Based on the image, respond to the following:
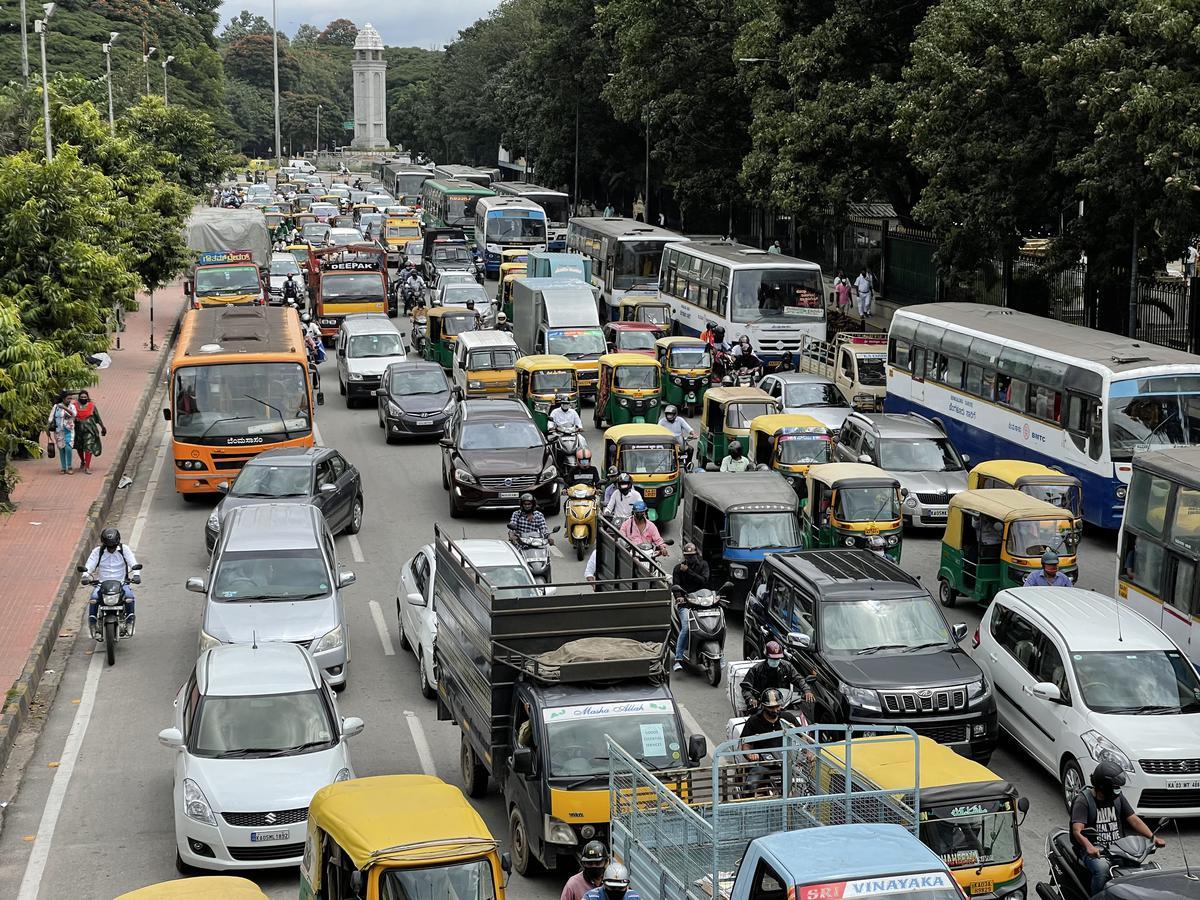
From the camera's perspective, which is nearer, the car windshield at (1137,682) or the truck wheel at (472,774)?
the truck wheel at (472,774)

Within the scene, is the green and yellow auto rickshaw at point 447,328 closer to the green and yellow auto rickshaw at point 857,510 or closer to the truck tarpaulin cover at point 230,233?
the truck tarpaulin cover at point 230,233

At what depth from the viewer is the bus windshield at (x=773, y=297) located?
40875 mm

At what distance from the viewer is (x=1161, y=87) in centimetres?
2881

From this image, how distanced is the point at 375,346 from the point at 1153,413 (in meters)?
19.7

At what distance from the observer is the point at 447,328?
4175 cm

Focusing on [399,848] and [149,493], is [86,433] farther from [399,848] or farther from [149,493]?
[399,848]

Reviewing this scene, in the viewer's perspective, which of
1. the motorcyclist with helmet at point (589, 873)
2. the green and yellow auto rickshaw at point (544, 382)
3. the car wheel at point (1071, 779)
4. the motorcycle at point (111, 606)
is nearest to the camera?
the motorcyclist with helmet at point (589, 873)

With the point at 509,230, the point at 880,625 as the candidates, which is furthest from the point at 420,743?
the point at 509,230

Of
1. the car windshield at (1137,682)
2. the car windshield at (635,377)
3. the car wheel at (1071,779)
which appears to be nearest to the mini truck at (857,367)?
the car windshield at (635,377)

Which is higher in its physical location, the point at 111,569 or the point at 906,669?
the point at 906,669

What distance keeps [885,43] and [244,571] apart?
106ft

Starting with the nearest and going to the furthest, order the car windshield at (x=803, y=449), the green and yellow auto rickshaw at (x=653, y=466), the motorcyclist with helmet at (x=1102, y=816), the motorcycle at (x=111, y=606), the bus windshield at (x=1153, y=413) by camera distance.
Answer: the motorcyclist with helmet at (x=1102, y=816) < the motorcycle at (x=111, y=606) < the bus windshield at (x=1153, y=413) < the green and yellow auto rickshaw at (x=653, y=466) < the car windshield at (x=803, y=449)

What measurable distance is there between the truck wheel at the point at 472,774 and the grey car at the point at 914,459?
1212 cm

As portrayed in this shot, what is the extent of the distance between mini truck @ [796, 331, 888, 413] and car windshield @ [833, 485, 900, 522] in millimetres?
11873
